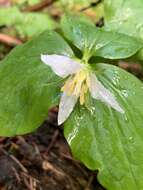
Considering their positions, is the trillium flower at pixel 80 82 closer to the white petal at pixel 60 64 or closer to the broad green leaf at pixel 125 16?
the white petal at pixel 60 64

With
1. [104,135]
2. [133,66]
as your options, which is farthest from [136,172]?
[133,66]

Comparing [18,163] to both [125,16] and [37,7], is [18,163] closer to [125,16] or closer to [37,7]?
[125,16]

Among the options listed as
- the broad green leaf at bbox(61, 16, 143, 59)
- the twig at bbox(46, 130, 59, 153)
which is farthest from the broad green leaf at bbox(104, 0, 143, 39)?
the twig at bbox(46, 130, 59, 153)

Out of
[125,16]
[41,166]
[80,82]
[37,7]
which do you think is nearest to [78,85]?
[80,82]

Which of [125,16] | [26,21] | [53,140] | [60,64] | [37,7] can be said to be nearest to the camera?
[60,64]

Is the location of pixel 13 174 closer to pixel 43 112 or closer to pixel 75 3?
pixel 43 112

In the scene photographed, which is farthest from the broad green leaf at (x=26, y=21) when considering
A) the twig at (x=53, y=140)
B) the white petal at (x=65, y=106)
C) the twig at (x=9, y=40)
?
the white petal at (x=65, y=106)

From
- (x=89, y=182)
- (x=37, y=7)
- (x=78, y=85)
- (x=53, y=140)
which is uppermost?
(x=78, y=85)
